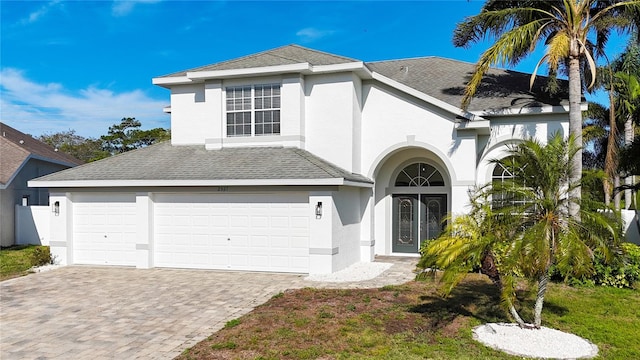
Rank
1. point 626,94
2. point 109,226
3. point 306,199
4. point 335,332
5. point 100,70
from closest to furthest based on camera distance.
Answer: point 335,332 < point 306,199 < point 109,226 < point 626,94 < point 100,70

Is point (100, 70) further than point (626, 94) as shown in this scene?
Yes

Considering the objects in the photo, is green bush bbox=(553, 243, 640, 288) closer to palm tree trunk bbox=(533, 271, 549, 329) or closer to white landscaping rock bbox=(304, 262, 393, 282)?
palm tree trunk bbox=(533, 271, 549, 329)

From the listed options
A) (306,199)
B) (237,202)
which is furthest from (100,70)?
(306,199)

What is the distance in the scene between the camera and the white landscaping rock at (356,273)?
477 inches

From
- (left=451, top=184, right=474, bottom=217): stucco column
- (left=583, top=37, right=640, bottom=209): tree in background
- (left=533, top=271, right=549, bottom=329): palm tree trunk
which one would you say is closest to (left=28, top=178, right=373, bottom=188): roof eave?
(left=451, top=184, right=474, bottom=217): stucco column

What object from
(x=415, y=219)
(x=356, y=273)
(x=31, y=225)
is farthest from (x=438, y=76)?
(x=31, y=225)

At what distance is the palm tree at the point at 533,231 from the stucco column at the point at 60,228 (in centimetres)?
1230

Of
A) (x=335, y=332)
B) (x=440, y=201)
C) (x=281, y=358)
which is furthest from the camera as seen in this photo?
(x=440, y=201)

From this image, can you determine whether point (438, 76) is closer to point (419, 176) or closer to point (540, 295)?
point (419, 176)

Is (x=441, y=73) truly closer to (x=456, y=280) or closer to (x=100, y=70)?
(x=456, y=280)

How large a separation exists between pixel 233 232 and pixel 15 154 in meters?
13.6

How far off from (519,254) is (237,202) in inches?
349

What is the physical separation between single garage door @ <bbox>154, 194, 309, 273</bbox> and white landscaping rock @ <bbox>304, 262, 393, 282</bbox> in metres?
0.93

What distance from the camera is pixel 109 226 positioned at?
1447cm
